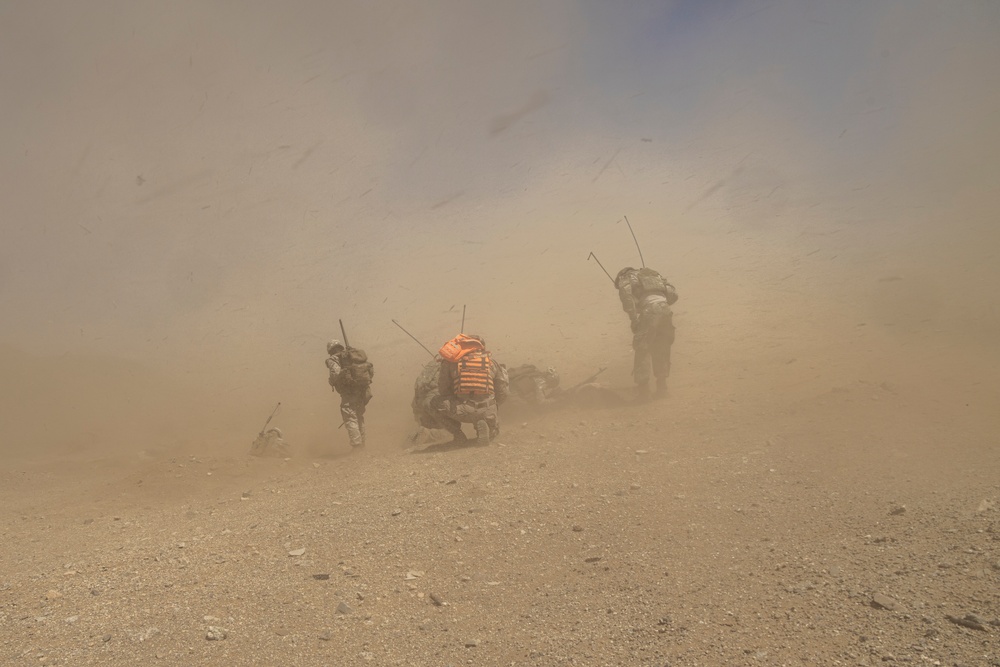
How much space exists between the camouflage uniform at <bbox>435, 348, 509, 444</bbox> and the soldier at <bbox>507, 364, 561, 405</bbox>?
2.27m

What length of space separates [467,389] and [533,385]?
10.1 feet

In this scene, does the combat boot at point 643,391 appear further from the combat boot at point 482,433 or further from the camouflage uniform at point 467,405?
the combat boot at point 482,433

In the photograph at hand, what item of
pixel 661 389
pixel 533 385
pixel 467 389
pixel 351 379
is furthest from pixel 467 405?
pixel 661 389

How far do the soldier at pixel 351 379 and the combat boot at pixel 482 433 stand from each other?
104 inches

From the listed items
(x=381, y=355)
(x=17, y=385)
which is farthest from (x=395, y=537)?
(x=17, y=385)

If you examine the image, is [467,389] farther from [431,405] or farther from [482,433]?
[431,405]

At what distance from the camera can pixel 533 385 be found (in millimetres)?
11586

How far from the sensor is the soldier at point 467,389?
8.71 meters

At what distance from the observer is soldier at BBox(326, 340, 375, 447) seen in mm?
10523

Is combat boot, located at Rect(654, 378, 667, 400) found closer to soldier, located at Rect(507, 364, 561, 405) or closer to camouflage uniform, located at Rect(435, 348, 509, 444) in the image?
soldier, located at Rect(507, 364, 561, 405)

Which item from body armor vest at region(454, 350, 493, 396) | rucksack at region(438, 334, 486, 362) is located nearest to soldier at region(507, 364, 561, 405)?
rucksack at region(438, 334, 486, 362)

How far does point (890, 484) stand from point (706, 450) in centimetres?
210

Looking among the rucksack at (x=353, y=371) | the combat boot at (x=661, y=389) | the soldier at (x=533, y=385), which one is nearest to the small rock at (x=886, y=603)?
the combat boot at (x=661, y=389)

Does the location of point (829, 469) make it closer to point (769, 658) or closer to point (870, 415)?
point (870, 415)
